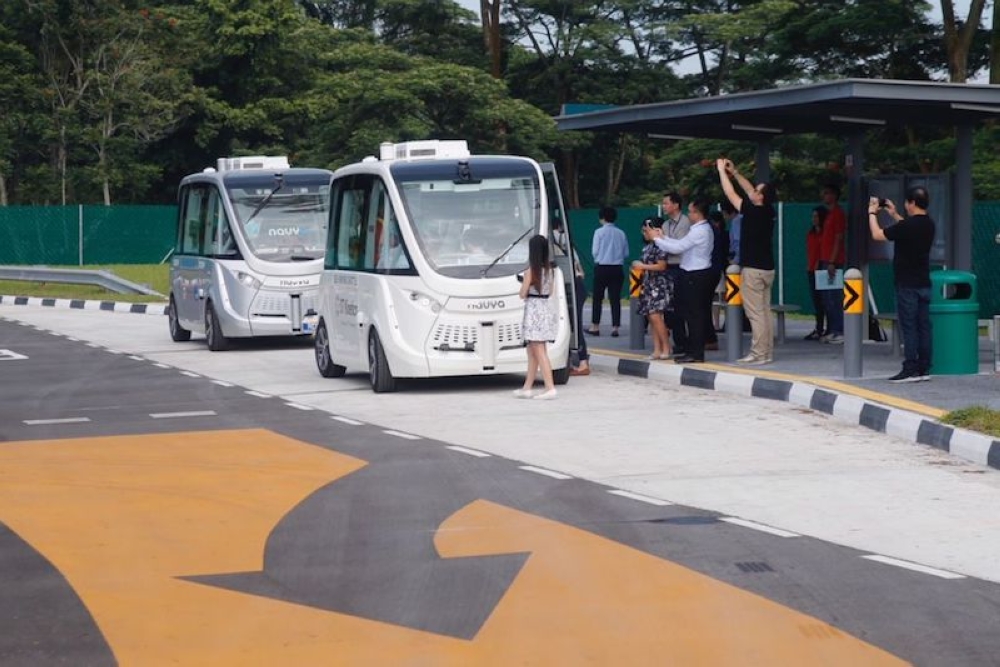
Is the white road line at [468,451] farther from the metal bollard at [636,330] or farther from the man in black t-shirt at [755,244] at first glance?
the metal bollard at [636,330]

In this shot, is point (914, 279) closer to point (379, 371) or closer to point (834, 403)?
point (834, 403)

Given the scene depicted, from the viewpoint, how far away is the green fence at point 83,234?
51.3 metres

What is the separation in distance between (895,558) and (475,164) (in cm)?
1027

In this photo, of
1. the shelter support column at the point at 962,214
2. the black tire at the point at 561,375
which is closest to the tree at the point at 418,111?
the shelter support column at the point at 962,214

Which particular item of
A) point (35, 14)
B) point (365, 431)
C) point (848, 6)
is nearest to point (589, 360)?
point (365, 431)

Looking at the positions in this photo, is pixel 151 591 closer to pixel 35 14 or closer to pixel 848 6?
pixel 848 6

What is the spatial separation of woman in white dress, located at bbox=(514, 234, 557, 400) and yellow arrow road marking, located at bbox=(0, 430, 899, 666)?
5.17 metres

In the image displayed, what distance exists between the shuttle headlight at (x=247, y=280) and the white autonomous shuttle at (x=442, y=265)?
4907mm

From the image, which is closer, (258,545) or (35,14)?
(258,545)

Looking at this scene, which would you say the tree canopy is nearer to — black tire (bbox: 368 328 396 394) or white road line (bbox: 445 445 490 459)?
black tire (bbox: 368 328 396 394)

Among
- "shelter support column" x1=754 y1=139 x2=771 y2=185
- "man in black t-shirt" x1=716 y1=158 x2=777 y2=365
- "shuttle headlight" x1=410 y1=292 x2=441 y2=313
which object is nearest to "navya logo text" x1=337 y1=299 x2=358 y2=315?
"shuttle headlight" x1=410 y1=292 x2=441 y2=313

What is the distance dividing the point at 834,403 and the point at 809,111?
201 inches

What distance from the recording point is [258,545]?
936cm

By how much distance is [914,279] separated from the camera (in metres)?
16.3
